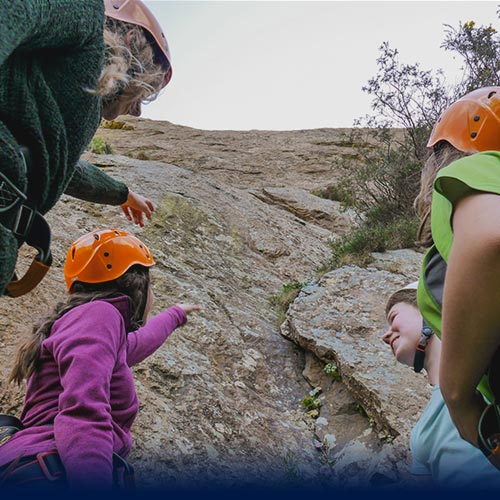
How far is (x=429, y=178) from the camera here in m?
1.76

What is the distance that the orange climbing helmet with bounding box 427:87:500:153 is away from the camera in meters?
1.64

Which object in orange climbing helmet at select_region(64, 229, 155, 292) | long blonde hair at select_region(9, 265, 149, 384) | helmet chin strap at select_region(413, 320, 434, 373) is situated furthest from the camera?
orange climbing helmet at select_region(64, 229, 155, 292)

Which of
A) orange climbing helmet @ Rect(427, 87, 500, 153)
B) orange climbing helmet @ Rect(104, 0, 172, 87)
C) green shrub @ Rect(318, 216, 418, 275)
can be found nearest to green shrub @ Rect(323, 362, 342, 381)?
green shrub @ Rect(318, 216, 418, 275)

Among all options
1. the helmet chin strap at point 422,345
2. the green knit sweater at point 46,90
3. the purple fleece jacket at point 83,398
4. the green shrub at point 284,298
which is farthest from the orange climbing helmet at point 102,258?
the green shrub at point 284,298

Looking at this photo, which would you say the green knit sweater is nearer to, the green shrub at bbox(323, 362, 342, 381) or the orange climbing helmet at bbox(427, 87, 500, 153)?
the orange climbing helmet at bbox(427, 87, 500, 153)

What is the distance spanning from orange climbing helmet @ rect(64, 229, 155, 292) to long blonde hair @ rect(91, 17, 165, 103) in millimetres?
1119

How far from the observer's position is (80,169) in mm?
2107

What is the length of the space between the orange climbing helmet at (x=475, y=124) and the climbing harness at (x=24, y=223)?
134 centimetres

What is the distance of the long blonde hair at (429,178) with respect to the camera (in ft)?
5.39

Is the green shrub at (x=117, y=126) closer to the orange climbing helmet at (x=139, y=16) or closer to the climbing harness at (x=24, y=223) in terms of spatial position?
the orange climbing helmet at (x=139, y=16)

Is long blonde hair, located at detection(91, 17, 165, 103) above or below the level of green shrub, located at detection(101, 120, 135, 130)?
below

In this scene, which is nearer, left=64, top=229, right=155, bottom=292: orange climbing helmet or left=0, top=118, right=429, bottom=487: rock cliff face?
left=64, top=229, right=155, bottom=292: orange climbing helmet

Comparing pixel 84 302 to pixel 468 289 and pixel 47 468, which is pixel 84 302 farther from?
pixel 468 289

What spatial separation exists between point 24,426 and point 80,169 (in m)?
1.10
